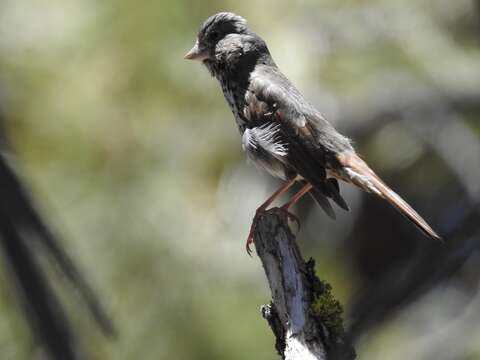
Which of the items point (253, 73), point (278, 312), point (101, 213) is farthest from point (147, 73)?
point (278, 312)

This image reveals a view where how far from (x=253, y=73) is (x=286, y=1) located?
2.28 metres

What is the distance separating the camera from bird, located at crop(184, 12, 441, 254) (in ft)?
13.4

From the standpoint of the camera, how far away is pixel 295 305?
2764mm

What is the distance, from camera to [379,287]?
102cm

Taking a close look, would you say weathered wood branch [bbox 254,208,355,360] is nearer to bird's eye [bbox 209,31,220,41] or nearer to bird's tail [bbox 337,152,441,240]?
bird's tail [bbox 337,152,441,240]

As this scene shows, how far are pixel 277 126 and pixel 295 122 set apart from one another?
0.31ft

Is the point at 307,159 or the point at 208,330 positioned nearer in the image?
the point at 307,159

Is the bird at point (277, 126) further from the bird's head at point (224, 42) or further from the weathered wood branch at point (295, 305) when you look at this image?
the weathered wood branch at point (295, 305)

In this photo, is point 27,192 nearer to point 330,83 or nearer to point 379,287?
point 379,287

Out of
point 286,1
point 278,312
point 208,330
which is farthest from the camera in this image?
point 286,1

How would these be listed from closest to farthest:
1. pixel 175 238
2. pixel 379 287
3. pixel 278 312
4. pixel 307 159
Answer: pixel 379 287 → pixel 278 312 → pixel 307 159 → pixel 175 238

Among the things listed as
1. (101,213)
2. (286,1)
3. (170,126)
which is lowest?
(101,213)

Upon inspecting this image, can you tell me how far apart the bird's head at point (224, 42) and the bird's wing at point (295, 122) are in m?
0.20

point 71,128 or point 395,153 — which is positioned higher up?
point 71,128
